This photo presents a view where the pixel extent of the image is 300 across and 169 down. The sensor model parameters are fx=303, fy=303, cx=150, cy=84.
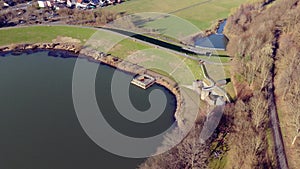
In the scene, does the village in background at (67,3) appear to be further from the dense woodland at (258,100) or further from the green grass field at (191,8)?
the dense woodland at (258,100)

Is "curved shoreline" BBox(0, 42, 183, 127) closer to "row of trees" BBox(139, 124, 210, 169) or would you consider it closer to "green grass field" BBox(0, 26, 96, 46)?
"green grass field" BBox(0, 26, 96, 46)

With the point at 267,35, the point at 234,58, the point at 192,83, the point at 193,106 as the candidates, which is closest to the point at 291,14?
the point at 267,35

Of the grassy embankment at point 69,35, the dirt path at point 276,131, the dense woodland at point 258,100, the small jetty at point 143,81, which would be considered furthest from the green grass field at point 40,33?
the dirt path at point 276,131

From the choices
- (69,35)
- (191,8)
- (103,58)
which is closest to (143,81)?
(103,58)

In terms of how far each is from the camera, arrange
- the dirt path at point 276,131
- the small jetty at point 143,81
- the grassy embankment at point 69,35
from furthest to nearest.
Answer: the grassy embankment at point 69,35, the small jetty at point 143,81, the dirt path at point 276,131

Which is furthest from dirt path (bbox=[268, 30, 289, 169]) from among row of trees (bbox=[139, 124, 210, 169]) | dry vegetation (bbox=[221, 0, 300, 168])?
row of trees (bbox=[139, 124, 210, 169])

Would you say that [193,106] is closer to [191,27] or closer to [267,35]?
[267,35]

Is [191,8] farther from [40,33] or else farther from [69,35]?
[40,33]
